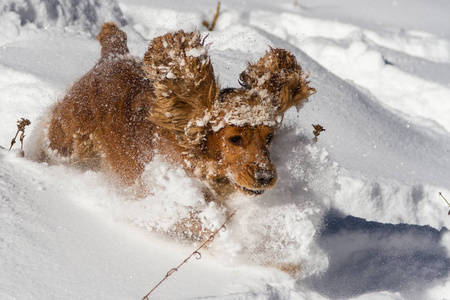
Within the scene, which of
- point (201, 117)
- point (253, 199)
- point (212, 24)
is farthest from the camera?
point (212, 24)

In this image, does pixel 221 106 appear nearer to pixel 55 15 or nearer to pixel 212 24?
pixel 55 15

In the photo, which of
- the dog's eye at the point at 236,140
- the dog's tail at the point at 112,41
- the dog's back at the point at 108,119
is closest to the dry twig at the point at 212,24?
the dog's tail at the point at 112,41

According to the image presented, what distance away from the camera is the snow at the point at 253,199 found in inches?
82.7

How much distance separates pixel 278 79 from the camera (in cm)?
229

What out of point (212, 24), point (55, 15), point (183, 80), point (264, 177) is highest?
point (183, 80)

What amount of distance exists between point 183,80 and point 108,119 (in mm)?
719

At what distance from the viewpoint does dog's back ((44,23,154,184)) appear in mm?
2637

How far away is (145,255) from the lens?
7.38 ft

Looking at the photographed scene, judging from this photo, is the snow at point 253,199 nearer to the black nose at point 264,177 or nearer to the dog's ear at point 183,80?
the dog's ear at point 183,80

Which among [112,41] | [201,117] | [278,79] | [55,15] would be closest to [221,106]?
[201,117]

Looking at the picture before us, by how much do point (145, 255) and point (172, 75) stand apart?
78 cm

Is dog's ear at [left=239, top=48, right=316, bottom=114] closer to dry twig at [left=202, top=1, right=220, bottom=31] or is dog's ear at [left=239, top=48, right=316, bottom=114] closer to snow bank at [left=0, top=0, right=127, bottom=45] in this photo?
snow bank at [left=0, top=0, right=127, bottom=45]

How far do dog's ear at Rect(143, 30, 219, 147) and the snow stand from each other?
258mm

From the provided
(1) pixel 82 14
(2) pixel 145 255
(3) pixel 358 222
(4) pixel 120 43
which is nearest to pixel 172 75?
(2) pixel 145 255
